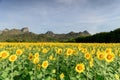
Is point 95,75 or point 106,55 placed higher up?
point 106,55

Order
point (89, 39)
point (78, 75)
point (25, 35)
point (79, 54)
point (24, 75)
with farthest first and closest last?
point (25, 35), point (89, 39), point (79, 54), point (24, 75), point (78, 75)

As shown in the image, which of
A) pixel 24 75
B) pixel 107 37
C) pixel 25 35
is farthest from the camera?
pixel 25 35

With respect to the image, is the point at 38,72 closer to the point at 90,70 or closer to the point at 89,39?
the point at 90,70

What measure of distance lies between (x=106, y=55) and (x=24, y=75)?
2.09m

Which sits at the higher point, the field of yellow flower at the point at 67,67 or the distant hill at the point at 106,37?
the distant hill at the point at 106,37

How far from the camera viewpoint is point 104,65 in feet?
21.5

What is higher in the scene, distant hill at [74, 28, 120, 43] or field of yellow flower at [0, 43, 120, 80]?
distant hill at [74, 28, 120, 43]

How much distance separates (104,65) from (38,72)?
4.43ft

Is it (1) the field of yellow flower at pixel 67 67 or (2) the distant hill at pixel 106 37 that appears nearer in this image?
(1) the field of yellow flower at pixel 67 67

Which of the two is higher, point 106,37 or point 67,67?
point 106,37

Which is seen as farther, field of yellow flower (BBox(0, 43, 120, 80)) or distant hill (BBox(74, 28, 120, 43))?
distant hill (BBox(74, 28, 120, 43))

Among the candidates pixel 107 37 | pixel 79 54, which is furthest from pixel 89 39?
pixel 79 54

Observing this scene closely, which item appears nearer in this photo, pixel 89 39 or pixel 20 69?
pixel 20 69

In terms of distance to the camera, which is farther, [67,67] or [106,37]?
[106,37]
